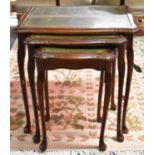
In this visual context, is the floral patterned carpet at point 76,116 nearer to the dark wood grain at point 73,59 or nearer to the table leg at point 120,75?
the table leg at point 120,75

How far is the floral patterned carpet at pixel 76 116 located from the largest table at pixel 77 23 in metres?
0.09

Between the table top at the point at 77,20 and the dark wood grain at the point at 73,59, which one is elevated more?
the table top at the point at 77,20

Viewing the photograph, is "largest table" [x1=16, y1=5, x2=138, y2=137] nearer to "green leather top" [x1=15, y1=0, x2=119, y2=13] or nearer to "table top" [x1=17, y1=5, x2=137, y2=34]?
"table top" [x1=17, y1=5, x2=137, y2=34]

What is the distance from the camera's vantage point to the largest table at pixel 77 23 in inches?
53.5

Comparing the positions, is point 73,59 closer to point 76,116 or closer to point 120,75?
point 120,75

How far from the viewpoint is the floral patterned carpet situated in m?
1.59

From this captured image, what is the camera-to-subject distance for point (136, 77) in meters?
2.33

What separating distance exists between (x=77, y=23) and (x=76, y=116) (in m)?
0.63

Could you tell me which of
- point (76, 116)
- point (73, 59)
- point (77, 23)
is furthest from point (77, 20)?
point (76, 116)

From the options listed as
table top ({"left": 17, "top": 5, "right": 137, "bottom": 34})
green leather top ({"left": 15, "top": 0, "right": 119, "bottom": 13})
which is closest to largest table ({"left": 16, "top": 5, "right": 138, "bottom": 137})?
table top ({"left": 17, "top": 5, "right": 137, "bottom": 34})

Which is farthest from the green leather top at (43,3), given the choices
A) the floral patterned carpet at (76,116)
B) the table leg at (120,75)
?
the table leg at (120,75)

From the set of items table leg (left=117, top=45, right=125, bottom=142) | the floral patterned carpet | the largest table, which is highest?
the largest table
